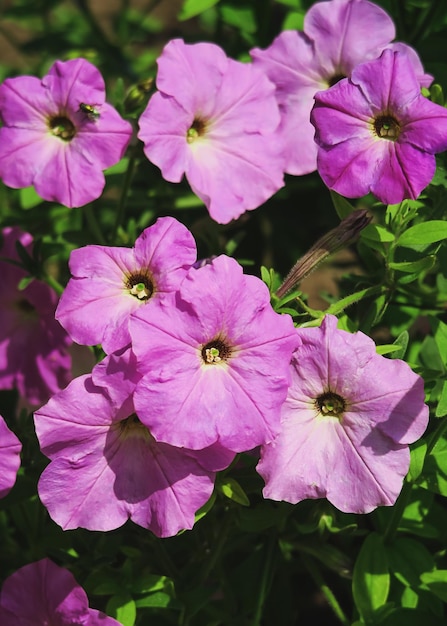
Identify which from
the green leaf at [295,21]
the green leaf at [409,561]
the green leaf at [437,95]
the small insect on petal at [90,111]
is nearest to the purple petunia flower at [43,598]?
the green leaf at [409,561]

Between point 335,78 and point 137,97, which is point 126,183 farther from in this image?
point 335,78

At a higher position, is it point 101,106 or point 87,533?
point 101,106

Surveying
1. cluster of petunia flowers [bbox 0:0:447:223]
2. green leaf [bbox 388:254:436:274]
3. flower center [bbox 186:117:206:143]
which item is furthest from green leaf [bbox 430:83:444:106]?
flower center [bbox 186:117:206:143]

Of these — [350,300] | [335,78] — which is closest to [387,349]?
[350,300]

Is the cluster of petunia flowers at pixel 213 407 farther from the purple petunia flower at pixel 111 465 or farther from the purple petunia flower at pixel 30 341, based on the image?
the purple petunia flower at pixel 30 341

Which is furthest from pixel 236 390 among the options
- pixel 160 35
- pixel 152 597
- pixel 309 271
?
pixel 160 35

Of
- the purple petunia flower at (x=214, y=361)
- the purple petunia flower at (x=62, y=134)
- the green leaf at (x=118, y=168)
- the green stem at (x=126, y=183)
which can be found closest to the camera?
the purple petunia flower at (x=214, y=361)

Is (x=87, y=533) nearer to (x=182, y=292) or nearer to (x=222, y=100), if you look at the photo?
(x=182, y=292)

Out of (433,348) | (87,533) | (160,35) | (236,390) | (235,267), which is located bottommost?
(160,35)
